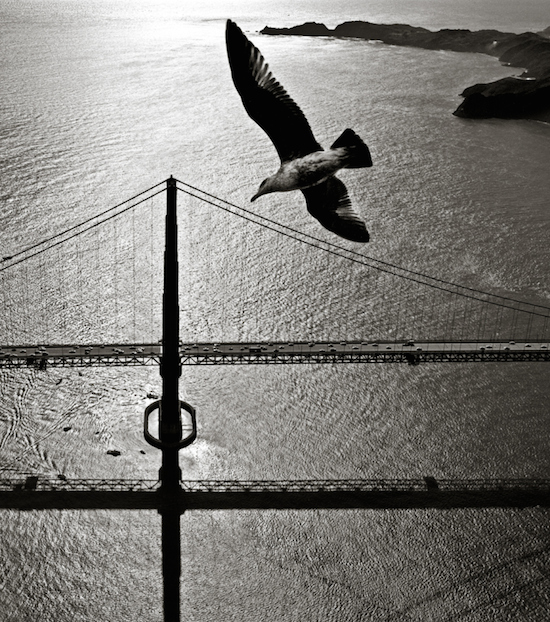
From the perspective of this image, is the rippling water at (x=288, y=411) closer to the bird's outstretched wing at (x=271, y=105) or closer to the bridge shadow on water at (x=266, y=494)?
the bridge shadow on water at (x=266, y=494)

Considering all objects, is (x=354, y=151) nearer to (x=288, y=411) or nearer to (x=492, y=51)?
(x=288, y=411)

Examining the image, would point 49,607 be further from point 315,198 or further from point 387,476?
point 315,198

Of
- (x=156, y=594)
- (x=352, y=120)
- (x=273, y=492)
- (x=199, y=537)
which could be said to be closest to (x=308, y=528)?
(x=273, y=492)

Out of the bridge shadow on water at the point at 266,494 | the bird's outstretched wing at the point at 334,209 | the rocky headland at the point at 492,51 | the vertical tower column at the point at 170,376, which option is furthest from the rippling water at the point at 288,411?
the bird's outstretched wing at the point at 334,209

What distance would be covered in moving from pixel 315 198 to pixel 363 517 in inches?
749

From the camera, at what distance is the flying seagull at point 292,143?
523cm

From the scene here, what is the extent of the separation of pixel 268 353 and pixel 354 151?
20652mm

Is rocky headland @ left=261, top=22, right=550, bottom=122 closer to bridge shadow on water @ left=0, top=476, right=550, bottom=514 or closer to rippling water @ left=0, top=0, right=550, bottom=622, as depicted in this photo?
rippling water @ left=0, top=0, right=550, bottom=622

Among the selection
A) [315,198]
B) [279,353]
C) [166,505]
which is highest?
[315,198]

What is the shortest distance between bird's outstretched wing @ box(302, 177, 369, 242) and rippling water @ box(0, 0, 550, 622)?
16285 mm

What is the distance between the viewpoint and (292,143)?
5.82m

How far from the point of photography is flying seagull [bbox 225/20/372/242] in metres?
5.23

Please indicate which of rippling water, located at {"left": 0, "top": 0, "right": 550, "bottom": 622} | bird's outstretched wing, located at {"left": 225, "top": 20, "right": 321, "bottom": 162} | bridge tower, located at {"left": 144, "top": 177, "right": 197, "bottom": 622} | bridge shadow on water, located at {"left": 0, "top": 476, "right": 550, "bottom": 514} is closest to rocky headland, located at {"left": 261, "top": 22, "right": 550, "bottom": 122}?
rippling water, located at {"left": 0, "top": 0, "right": 550, "bottom": 622}

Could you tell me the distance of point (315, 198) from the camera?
5863 millimetres
